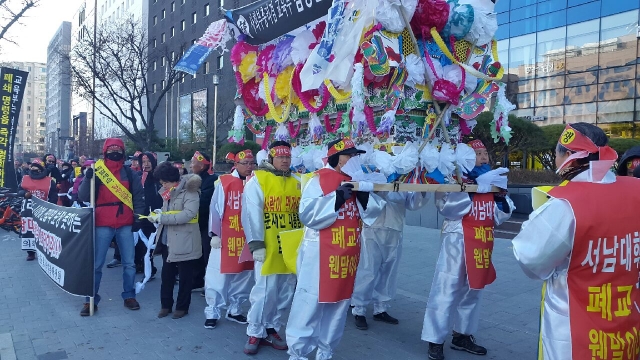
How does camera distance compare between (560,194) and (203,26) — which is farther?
(203,26)

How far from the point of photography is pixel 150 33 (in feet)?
163

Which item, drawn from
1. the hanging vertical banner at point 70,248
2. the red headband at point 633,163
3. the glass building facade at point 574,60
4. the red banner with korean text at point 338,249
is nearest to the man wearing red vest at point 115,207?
the hanging vertical banner at point 70,248

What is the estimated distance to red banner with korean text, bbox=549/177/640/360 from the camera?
2.48 m

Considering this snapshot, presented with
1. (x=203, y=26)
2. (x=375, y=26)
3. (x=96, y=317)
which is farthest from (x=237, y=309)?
(x=203, y=26)

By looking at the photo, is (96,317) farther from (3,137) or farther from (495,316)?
(3,137)

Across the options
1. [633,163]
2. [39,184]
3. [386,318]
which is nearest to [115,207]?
[386,318]

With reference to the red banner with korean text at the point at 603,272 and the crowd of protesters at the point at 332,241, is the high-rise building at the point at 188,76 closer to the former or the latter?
the crowd of protesters at the point at 332,241

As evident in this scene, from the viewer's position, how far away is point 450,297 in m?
4.42

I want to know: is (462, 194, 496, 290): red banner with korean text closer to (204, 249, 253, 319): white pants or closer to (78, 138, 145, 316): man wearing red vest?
(204, 249, 253, 319): white pants

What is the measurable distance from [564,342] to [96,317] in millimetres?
4962

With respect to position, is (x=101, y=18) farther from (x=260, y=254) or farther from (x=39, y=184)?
(x=260, y=254)

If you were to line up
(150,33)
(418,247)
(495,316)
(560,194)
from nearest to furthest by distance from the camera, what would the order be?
(560,194), (495,316), (418,247), (150,33)

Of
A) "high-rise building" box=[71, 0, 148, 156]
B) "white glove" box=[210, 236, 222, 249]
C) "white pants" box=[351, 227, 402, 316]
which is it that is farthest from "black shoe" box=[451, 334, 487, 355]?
"high-rise building" box=[71, 0, 148, 156]

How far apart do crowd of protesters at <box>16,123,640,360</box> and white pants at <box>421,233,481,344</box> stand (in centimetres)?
1
